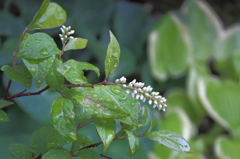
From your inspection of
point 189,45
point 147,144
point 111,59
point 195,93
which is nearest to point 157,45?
point 189,45

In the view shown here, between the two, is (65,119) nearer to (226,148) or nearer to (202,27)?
(226,148)

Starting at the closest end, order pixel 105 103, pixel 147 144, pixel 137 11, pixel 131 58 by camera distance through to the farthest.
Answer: pixel 105 103, pixel 147 144, pixel 131 58, pixel 137 11

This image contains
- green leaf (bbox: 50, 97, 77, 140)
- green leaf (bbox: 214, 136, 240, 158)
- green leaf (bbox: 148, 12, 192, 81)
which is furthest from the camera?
green leaf (bbox: 148, 12, 192, 81)

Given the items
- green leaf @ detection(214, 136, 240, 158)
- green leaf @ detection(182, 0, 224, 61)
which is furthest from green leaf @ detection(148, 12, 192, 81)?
green leaf @ detection(214, 136, 240, 158)

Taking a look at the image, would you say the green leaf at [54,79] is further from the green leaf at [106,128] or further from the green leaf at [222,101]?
the green leaf at [222,101]

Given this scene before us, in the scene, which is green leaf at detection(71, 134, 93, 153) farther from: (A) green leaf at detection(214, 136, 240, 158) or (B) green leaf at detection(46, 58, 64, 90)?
(A) green leaf at detection(214, 136, 240, 158)

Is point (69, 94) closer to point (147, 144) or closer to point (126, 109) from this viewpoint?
point (126, 109)

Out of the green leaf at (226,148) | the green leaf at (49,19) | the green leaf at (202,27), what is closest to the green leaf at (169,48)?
the green leaf at (202,27)
